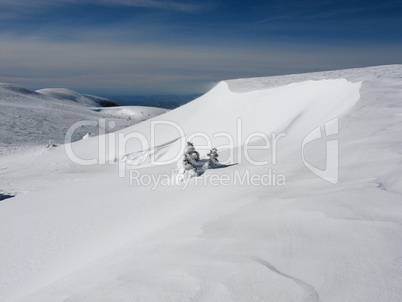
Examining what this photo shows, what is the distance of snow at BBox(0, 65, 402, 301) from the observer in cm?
213

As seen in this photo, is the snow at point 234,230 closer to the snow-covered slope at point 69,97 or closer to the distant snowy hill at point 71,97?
the distant snowy hill at point 71,97

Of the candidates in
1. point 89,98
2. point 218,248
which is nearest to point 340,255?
point 218,248

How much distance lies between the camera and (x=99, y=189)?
29.6ft

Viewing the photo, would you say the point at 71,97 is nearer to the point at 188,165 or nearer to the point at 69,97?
the point at 69,97


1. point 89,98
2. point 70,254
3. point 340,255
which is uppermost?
point 89,98

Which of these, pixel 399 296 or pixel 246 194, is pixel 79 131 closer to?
pixel 246 194

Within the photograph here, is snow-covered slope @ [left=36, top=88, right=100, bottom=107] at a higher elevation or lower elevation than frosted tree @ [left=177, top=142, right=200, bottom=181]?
higher

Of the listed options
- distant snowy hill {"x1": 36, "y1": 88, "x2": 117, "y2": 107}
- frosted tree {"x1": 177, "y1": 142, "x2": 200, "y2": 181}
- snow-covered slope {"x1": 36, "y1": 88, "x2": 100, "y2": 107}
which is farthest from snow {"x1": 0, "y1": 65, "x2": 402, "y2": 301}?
snow-covered slope {"x1": 36, "y1": 88, "x2": 100, "y2": 107}

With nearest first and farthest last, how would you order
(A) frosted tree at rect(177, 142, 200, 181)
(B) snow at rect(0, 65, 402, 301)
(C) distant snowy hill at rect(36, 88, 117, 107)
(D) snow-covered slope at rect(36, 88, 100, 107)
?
(B) snow at rect(0, 65, 402, 301), (A) frosted tree at rect(177, 142, 200, 181), (C) distant snowy hill at rect(36, 88, 117, 107), (D) snow-covered slope at rect(36, 88, 100, 107)

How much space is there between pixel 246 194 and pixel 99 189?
543 cm

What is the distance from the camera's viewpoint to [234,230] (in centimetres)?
334

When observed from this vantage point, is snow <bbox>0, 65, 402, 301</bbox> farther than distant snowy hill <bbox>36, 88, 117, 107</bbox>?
No

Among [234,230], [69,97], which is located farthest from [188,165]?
[69,97]

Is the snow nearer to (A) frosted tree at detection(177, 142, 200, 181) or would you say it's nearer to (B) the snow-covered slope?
(A) frosted tree at detection(177, 142, 200, 181)
